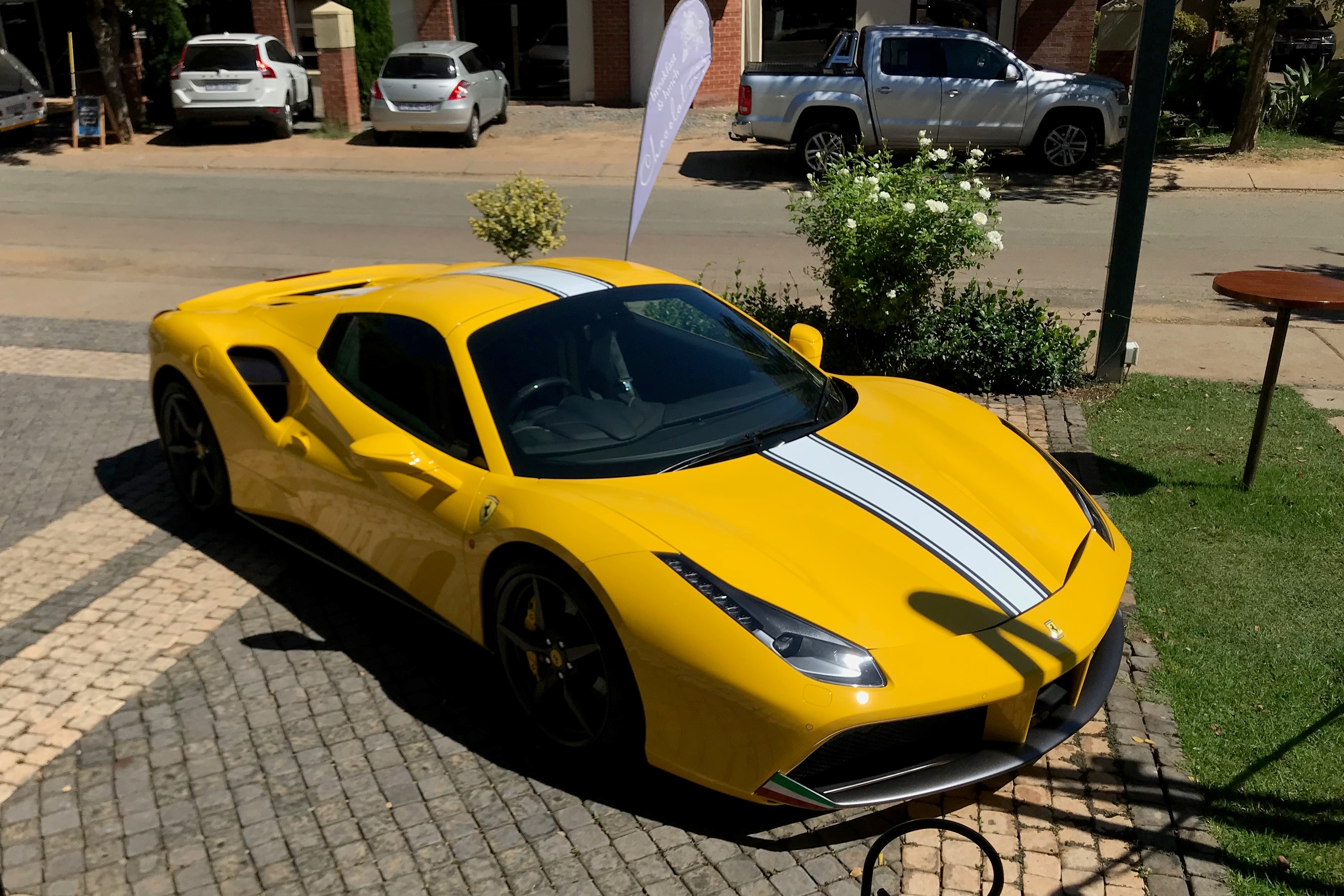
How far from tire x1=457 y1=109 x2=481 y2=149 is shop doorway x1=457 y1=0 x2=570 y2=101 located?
16.3ft

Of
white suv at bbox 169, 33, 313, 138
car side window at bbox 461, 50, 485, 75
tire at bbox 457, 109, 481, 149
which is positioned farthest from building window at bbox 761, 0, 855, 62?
white suv at bbox 169, 33, 313, 138

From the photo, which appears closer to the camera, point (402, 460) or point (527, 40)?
point (402, 460)

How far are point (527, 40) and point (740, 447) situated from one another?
22.7 m

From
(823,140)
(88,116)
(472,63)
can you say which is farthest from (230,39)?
(823,140)

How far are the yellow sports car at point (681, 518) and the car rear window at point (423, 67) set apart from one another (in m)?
14.7

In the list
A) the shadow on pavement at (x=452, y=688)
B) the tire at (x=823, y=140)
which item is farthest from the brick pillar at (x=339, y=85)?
the shadow on pavement at (x=452, y=688)

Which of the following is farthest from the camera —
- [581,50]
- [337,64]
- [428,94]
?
[581,50]

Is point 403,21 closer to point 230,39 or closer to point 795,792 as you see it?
point 230,39

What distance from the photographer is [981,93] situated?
54.2 ft

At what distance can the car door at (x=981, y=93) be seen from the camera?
16.5 meters

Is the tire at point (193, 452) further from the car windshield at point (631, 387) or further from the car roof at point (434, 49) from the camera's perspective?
the car roof at point (434, 49)

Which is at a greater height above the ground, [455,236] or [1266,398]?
[1266,398]

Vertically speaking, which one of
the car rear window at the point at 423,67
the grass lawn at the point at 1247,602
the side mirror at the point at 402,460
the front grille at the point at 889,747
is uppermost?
the car rear window at the point at 423,67

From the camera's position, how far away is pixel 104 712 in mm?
4504
